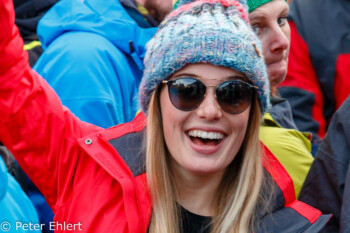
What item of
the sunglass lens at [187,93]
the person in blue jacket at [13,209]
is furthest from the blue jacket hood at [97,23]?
the person in blue jacket at [13,209]

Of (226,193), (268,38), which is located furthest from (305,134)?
(226,193)

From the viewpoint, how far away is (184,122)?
2453 millimetres

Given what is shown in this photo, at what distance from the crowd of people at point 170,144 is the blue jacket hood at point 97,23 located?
0.60ft

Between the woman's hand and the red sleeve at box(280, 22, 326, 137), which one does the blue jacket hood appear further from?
the red sleeve at box(280, 22, 326, 137)

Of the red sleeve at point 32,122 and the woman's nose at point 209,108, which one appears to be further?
the woman's nose at point 209,108

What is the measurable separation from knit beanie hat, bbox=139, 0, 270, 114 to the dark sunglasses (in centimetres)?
7

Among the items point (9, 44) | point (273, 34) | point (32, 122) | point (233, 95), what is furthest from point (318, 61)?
point (9, 44)

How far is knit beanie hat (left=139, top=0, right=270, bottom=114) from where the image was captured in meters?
2.38

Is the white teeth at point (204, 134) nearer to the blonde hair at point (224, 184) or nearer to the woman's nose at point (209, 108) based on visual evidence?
the woman's nose at point (209, 108)

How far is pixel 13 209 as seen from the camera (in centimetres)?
241

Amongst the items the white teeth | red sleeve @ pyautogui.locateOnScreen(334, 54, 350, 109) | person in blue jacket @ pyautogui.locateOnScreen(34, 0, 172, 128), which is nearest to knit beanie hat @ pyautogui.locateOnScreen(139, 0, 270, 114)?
the white teeth

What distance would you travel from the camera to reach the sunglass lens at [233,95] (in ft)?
7.80

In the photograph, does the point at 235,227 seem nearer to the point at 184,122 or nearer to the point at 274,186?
the point at 274,186

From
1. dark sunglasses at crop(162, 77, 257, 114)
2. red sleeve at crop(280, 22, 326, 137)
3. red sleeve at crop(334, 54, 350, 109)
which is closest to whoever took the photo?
dark sunglasses at crop(162, 77, 257, 114)
